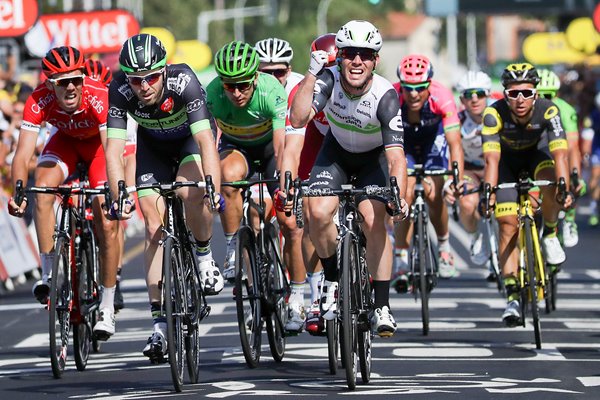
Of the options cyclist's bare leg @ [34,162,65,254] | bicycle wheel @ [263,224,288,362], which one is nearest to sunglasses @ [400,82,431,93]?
bicycle wheel @ [263,224,288,362]

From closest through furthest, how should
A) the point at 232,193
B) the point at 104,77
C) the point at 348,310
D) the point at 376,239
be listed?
the point at 348,310
the point at 376,239
the point at 232,193
the point at 104,77

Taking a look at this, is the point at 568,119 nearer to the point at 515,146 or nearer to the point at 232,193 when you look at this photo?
the point at 515,146

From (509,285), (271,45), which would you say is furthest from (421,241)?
(271,45)

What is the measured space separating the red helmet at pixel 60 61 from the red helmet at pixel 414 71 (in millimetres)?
3565

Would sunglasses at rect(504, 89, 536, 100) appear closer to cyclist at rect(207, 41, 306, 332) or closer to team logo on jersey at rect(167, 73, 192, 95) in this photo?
cyclist at rect(207, 41, 306, 332)

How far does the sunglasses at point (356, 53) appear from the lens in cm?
1098

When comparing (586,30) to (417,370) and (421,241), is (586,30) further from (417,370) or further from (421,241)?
(417,370)

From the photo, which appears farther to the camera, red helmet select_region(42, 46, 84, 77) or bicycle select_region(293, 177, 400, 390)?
red helmet select_region(42, 46, 84, 77)

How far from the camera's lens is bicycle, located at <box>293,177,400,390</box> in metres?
10.5

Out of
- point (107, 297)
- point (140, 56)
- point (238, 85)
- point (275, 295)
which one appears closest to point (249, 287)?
point (275, 295)

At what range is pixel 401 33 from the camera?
540 feet

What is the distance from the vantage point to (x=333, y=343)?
36.8 feet

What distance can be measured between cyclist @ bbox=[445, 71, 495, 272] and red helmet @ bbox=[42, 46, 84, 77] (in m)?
5.99

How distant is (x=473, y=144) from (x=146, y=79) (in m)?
7.10
